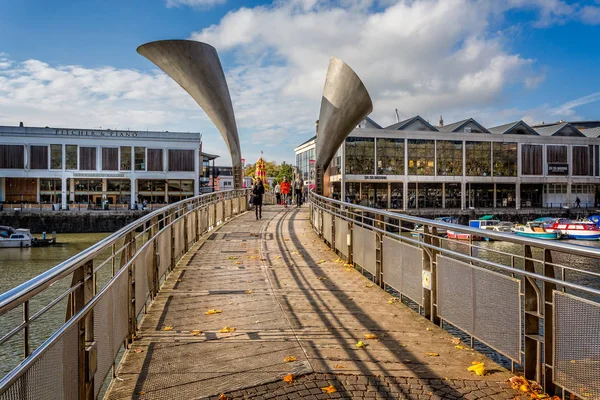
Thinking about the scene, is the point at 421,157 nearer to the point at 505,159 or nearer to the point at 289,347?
the point at 505,159

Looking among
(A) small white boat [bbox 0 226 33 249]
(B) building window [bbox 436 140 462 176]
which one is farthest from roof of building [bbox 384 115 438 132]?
(A) small white boat [bbox 0 226 33 249]

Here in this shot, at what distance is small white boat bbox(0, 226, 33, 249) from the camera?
1439 inches

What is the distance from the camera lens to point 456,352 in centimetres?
463

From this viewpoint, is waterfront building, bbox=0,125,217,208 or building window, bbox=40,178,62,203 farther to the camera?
building window, bbox=40,178,62,203

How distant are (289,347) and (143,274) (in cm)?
223

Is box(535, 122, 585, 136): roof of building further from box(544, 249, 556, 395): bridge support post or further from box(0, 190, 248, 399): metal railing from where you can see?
box(544, 249, 556, 395): bridge support post

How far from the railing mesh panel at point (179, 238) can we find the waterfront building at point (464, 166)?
45.1m

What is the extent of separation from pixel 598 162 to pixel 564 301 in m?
Answer: 73.7

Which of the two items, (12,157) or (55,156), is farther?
(55,156)

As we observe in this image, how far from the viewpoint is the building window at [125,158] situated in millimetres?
58344

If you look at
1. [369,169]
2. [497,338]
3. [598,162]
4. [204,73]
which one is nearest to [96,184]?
[369,169]

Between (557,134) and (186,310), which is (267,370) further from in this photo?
(557,134)

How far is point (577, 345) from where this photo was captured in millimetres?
3342

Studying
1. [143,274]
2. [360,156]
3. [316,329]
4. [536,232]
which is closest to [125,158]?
[360,156]
